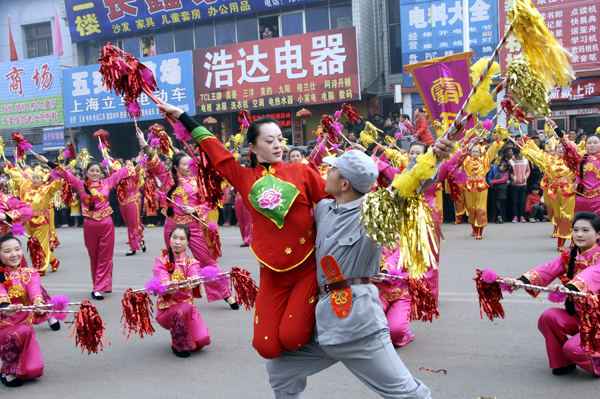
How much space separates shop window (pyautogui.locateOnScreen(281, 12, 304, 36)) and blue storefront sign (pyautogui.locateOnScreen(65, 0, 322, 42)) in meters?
0.51

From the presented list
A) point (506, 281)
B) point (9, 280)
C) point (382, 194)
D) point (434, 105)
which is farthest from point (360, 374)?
point (434, 105)

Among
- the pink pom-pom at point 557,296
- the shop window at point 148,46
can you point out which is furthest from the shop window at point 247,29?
the pink pom-pom at point 557,296

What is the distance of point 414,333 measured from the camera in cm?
476

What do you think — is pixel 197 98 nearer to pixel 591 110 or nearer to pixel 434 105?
pixel 434 105

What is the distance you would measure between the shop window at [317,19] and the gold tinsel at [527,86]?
17.0 meters

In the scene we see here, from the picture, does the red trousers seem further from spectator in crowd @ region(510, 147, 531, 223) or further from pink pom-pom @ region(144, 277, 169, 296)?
spectator in crowd @ region(510, 147, 531, 223)

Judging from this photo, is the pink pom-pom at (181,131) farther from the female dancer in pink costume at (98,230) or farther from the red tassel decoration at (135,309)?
the female dancer in pink costume at (98,230)

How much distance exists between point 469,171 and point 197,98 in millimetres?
11942

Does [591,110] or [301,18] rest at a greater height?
[301,18]

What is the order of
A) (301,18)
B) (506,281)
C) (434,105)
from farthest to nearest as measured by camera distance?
(301,18), (434,105), (506,281)

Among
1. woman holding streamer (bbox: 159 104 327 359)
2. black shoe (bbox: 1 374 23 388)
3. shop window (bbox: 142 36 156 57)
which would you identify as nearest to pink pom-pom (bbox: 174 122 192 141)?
woman holding streamer (bbox: 159 104 327 359)

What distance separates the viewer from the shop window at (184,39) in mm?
20328

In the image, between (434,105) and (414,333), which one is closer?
(414,333)

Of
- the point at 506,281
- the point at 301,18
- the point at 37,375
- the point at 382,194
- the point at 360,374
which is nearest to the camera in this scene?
the point at 382,194
